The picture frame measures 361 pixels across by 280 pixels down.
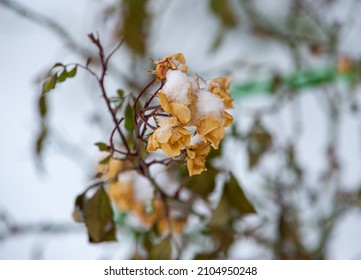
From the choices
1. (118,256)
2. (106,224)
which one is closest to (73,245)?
(118,256)

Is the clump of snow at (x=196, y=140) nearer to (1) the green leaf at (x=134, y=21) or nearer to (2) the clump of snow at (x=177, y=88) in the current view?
(2) the clump of snow at (x=177, y=88)

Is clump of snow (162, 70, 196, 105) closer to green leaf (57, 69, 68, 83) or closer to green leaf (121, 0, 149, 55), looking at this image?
green leaf (57, 69, 68, 83)

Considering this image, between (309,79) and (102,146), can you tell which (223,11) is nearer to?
(309,79)

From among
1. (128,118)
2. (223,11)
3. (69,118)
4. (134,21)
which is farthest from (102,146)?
(69,118)

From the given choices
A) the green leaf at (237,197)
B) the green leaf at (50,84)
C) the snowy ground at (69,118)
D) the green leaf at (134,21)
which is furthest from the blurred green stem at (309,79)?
the green leaf at (50,84)

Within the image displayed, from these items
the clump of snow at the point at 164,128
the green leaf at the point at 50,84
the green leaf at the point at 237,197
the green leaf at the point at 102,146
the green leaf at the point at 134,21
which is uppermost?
the green leaf at the point at 134,21
